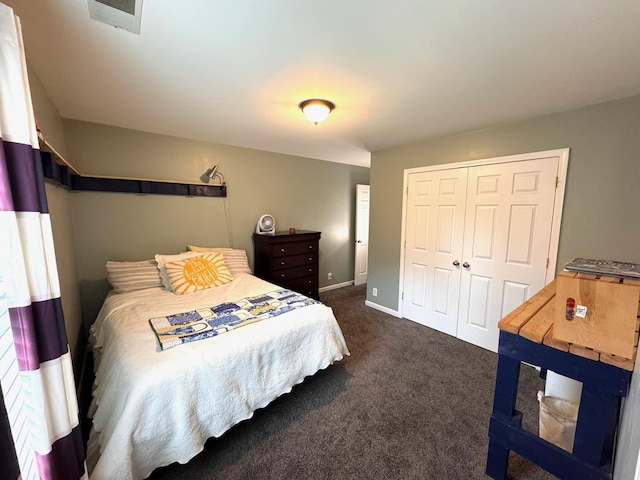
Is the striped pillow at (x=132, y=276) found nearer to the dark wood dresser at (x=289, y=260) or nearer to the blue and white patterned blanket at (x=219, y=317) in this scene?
the blue and white patterned blanket at (x=219, y=317)

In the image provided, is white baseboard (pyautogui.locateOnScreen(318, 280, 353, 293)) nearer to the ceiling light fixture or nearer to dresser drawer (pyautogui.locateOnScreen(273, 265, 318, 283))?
dresser drawer (pyautogui.locateOnScreen(273, 265, 318, 283))

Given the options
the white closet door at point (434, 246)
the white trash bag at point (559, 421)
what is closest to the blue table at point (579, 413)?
the white trash bag at point (559, 421)

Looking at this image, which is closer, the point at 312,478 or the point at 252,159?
the point at 312,478

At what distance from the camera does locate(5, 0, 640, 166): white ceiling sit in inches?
42.6

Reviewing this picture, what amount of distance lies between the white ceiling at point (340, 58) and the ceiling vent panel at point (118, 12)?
A: 1.4 inches

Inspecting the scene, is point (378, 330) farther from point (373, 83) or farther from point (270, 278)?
point (373, 83)

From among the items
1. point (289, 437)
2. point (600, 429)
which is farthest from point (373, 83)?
point (289, 437)

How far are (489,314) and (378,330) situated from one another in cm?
117

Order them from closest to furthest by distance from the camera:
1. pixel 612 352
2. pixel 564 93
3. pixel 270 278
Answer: pixel 612 352, pixel 564 93, pixel 270 278

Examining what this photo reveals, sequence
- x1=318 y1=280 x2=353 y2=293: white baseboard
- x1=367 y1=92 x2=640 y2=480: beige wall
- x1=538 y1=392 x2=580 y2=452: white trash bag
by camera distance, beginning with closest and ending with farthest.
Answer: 1. x1=538 y1=392 x2=580 y2=452: white trash bag
2. x1=367 y1=92 x2=640 y2=480: beige wall
3. x1=318 y1=280 x2=353 y2=293: white baseboard

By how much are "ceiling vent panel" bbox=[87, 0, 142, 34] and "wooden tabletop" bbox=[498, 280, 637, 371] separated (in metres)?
2.13

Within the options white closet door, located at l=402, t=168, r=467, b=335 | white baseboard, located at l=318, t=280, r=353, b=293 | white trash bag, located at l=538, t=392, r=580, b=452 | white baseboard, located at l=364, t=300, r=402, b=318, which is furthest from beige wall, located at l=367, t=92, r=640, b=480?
white baseboard, located at l=318, t=280, r=353, b=293

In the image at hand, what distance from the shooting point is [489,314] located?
2602 mm

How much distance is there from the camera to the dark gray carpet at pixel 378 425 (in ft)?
4.64
